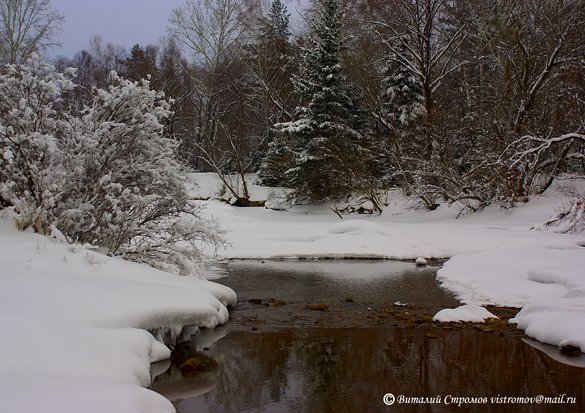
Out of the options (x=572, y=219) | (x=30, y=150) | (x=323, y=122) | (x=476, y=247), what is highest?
(x=323, y=122)

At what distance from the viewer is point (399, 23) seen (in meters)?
23.8

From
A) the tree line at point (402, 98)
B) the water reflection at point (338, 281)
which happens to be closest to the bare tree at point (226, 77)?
the tree line at point (402, 98)

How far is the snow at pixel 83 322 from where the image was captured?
134 inches

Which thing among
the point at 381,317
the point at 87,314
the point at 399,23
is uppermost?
the point at 399,23

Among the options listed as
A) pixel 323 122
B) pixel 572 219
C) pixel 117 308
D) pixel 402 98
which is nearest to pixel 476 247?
pixel 572 219

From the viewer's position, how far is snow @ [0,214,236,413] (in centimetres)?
341

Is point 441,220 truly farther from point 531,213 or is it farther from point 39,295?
point 39,295

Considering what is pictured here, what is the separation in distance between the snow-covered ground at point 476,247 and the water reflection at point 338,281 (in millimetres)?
622

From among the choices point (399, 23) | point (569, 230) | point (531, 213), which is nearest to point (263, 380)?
point (569, 230)

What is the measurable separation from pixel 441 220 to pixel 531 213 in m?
3.65

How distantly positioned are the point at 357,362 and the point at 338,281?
17.3 feet
